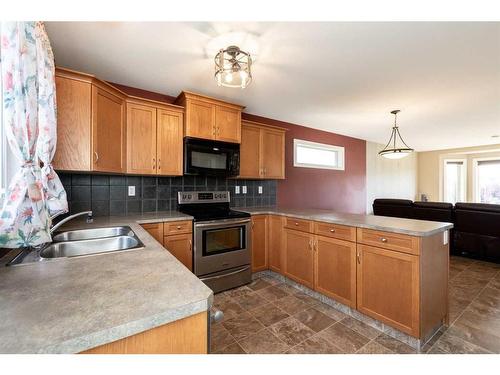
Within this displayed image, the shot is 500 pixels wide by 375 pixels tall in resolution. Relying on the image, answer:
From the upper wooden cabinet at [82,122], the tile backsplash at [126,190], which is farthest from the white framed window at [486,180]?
the upper wooden cabinet at [82,122]

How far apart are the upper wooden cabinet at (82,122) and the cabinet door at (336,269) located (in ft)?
7.26

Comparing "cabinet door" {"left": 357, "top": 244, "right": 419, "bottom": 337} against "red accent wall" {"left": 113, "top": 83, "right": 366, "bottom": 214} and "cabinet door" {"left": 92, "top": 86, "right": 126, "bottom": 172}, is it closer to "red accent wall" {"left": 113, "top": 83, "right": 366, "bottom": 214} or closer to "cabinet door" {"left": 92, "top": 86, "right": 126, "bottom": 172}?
"red accent wall" {"left": 113, "top": 83, "right": 366, "bottom": 214}

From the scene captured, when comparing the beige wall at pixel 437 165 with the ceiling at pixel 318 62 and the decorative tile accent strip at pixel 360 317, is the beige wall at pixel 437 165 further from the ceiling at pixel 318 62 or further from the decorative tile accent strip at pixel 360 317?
the decorative tile accent strip at pixel 360 317

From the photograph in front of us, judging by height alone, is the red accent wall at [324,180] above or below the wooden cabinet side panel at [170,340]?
above

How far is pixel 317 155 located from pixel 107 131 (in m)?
3.61

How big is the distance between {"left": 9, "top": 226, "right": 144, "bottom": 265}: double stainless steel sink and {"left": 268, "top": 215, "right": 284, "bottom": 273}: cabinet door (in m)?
1.69

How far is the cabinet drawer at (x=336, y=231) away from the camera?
2020 millimetres

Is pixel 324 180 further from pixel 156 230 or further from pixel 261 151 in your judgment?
pixel 156 230

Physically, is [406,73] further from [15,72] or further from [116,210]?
[116,210]

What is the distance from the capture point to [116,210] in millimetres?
2518

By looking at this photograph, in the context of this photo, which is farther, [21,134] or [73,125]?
[73,125]

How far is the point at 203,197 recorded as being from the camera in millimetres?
2986

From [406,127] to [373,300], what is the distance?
374 centimetres

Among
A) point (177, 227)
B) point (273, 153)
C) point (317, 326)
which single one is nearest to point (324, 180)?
point (273, 153)
